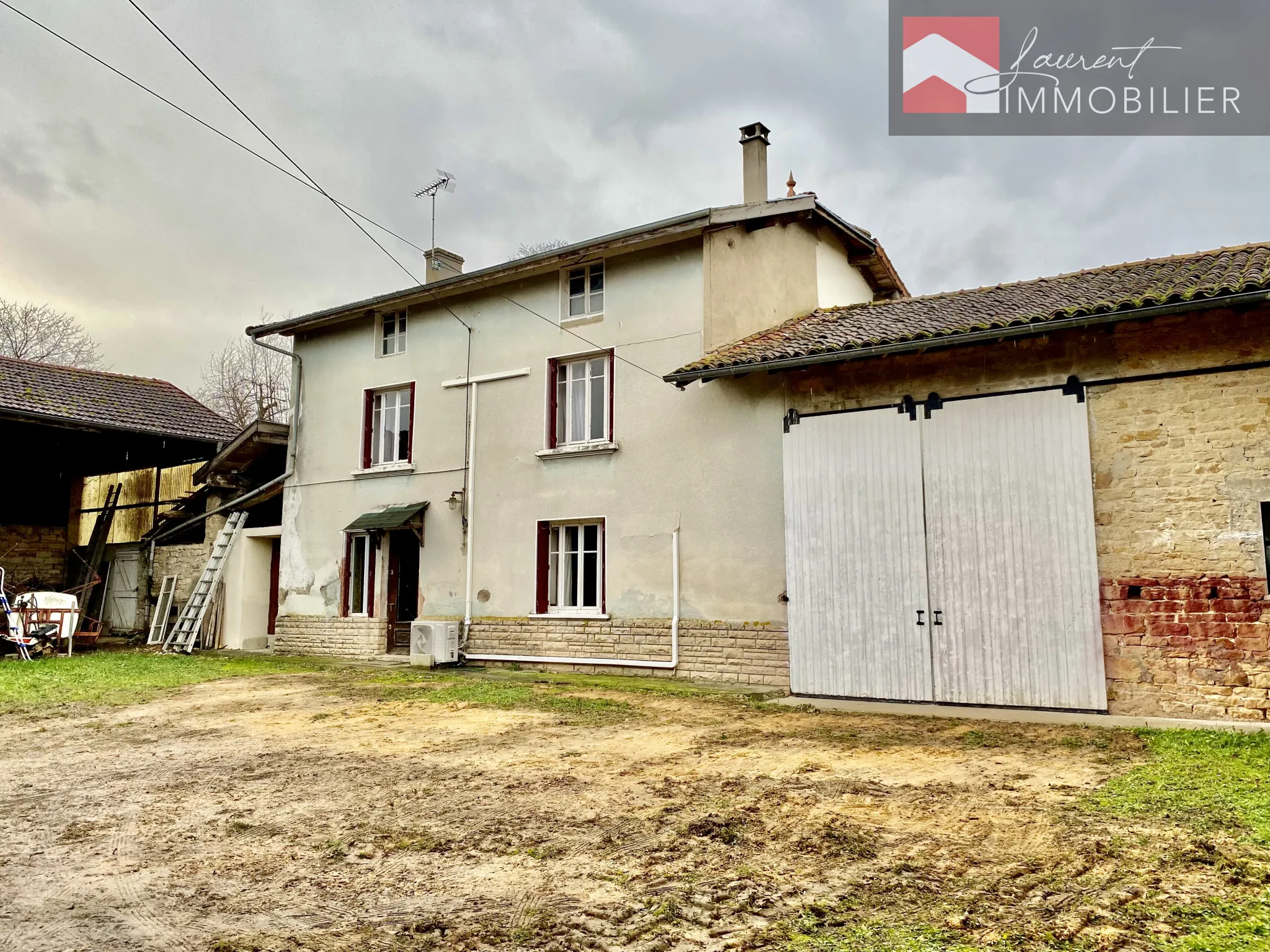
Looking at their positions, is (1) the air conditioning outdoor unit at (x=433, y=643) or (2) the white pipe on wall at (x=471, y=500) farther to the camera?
(2) the white pipe on wall at (x=471, y=500)

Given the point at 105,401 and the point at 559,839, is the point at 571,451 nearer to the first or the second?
the point at 559,839

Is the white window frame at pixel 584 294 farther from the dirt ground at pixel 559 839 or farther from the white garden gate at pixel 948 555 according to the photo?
the dirt ground at pixel 559 839

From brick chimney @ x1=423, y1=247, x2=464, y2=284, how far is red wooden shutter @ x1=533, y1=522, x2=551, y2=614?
5808 millimetres

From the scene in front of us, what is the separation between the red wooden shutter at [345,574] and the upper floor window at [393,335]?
10.8ft

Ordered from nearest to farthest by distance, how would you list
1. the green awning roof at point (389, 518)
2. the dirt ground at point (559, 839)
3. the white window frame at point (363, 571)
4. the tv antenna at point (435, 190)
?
1. the dirt ground at point (559, 839)
2. the green awning roof at point (389, 518)
3. the white window frame at point (363, 571)
4. the tv antenna at point (435, 190)

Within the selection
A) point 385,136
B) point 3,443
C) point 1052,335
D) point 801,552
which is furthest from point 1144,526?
point 3,443

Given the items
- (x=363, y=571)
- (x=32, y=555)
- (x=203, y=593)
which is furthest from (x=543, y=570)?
(x=32, y=555)

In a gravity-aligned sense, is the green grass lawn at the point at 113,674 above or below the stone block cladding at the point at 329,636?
below

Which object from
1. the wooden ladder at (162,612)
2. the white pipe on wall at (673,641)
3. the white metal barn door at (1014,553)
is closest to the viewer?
the white metal barn door at (1014,553)

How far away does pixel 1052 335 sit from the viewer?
29.8ft

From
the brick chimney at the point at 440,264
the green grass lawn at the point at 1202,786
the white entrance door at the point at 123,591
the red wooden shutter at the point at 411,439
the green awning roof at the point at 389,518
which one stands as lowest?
the green grass lawn at the point at 1202,786

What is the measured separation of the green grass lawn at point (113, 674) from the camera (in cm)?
1038

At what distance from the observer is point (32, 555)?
19188 millimetres

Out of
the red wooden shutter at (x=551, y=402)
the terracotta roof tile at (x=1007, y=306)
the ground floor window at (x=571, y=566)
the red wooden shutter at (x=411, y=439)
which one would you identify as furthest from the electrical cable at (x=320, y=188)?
the ground floor window at (x=571, y=566)
